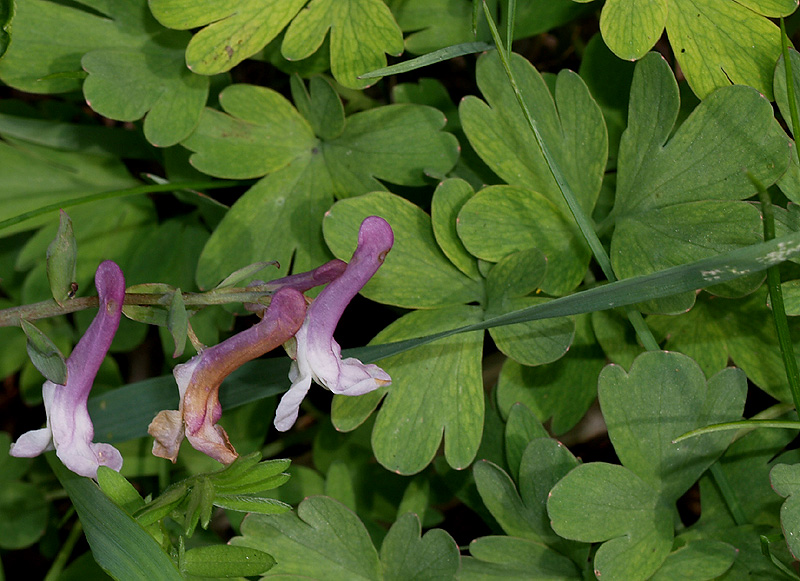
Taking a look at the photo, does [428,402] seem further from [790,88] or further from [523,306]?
[790,88]

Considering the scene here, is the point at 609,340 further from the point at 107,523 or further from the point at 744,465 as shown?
the point at 107,523

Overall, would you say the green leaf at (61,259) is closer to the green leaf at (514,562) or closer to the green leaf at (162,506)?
the green leaf at (162,506)

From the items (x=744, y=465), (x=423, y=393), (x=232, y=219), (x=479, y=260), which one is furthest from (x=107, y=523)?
(x=744, y=465)

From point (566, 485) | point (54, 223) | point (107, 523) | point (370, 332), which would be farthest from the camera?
point (370, 332)

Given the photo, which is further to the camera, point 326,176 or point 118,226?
point 118,226

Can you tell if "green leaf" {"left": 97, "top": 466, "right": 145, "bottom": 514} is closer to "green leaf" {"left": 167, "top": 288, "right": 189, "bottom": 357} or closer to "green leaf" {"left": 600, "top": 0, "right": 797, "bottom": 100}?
"green leaf" {"left": 167, "top": 288, "right": 189, "bottom": 357}

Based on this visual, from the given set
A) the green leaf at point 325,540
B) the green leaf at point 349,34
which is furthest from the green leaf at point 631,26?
the green leaf at point 325,540

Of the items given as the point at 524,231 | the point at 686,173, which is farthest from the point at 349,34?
the point at 686,173
